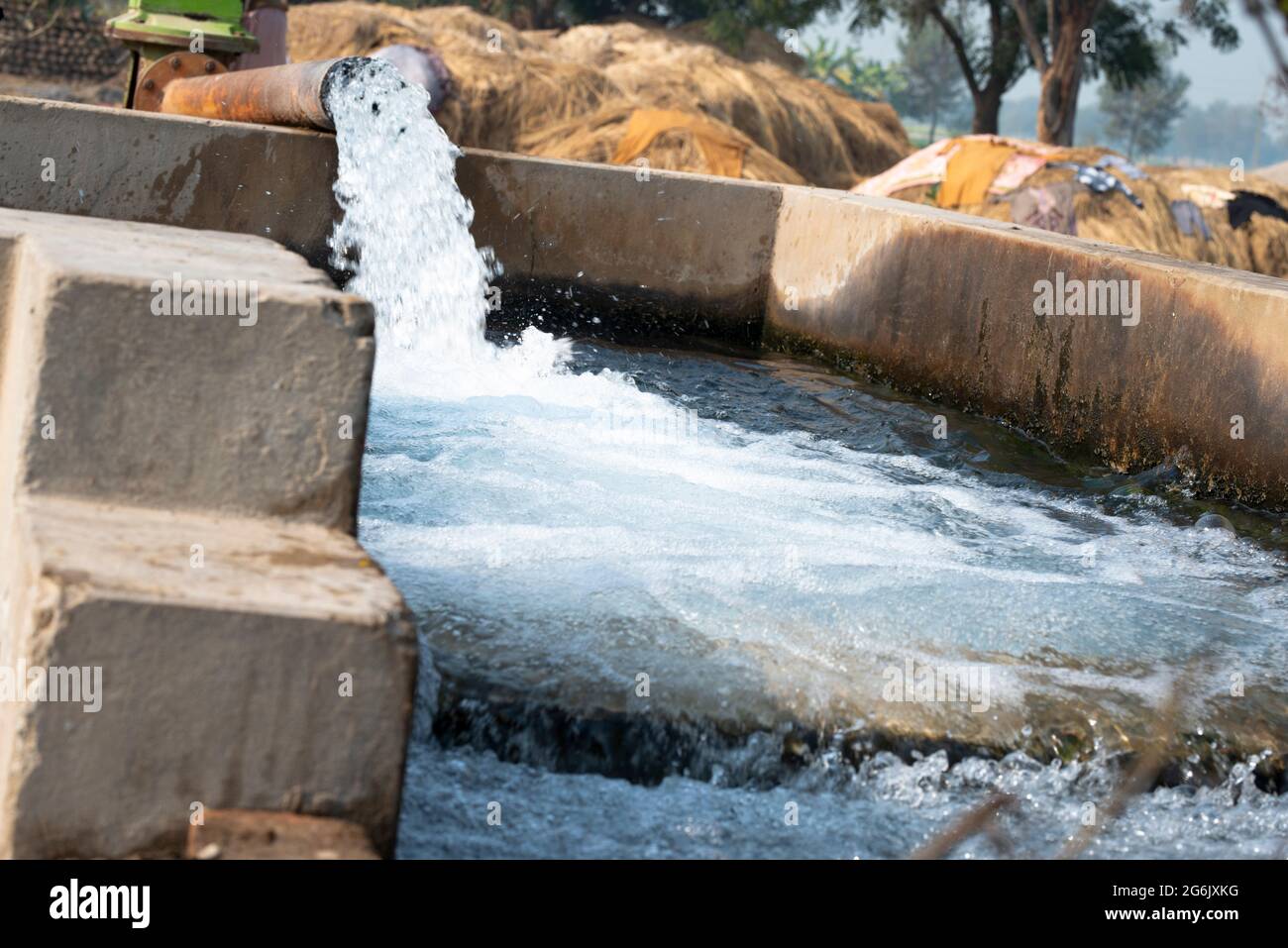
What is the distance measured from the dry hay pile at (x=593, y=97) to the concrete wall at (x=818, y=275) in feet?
25.5

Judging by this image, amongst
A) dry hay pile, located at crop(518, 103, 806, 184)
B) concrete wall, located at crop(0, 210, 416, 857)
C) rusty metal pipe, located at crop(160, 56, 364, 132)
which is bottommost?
concrete wall, located at crop(0, 210, 416, 857)

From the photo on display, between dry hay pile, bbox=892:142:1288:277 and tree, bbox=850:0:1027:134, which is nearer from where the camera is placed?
dry hay pile, bbox=892:142:1288:277

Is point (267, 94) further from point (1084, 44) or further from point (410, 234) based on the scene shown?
point (1084, 44)

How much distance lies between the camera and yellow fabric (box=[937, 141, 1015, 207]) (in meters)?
13.0

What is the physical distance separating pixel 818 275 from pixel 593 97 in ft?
37.6

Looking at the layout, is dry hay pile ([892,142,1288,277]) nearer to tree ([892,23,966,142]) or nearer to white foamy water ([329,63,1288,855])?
white foamy water ([329,63,1288,855])

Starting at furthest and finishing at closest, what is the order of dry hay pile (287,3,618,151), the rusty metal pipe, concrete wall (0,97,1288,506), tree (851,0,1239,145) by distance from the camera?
tree (851,0,1239,145)
dry hay pile (287,3,618,151)
the rusty metal pipe
concrete wall (0,97,1288,506)

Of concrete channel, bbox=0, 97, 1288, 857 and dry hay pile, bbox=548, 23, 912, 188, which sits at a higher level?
dry hay pile, bbox=548, 23, 912, 188

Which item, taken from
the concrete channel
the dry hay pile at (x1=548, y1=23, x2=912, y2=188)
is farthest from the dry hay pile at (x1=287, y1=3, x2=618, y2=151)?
the concrete channel

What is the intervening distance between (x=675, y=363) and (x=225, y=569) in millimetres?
4864

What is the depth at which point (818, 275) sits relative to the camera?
717 cm

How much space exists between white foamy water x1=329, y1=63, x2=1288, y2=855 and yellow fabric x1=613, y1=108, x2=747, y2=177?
8127mm

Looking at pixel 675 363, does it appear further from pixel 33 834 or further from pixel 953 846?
pixel 33 834

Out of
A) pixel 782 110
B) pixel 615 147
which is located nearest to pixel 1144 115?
pixel 782 110
